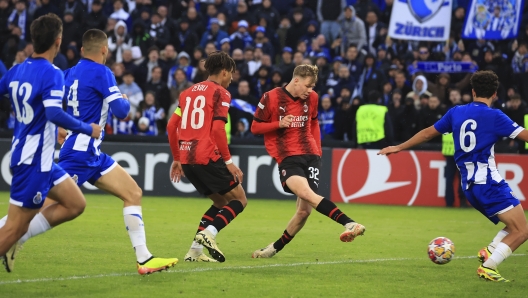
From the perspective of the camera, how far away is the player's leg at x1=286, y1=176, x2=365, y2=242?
7918 millimetres

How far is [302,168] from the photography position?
29.8ft

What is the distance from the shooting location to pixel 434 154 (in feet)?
55.5

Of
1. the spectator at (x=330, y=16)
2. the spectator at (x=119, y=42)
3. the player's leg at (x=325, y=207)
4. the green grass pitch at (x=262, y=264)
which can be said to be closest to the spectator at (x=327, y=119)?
the spectator at (x=330, y=16)

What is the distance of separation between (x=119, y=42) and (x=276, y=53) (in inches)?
147

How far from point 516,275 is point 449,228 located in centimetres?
490

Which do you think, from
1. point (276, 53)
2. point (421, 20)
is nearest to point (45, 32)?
point (421, 20)

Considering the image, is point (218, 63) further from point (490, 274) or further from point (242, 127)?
point (242, 127)

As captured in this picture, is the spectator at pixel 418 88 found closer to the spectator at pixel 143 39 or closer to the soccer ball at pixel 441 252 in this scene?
the spectator at pixel 143 39

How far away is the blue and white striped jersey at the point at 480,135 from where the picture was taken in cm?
788

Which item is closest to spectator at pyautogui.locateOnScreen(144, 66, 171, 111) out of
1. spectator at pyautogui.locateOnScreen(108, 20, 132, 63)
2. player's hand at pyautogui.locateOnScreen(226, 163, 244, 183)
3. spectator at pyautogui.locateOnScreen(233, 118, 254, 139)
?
spectator at pyautogui.locateOnScreen(108, 20, 132, 63)

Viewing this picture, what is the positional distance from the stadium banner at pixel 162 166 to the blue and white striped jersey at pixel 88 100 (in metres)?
9.80

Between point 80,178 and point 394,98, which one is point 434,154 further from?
point 80,178

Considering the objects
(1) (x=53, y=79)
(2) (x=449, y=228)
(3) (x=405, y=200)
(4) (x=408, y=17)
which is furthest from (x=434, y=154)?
(1) (x=53, y=79)

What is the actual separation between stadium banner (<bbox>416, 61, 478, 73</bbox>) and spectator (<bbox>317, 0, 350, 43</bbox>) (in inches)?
129
